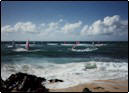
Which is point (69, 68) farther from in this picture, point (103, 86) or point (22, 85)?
point (22, 85)

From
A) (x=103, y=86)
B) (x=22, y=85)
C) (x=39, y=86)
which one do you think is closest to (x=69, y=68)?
(x=103, y=86)

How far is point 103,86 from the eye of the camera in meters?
6.05

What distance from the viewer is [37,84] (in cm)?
597

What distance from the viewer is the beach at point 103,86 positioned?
18.7 feet

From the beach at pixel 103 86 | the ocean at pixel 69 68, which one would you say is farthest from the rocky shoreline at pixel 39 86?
the ocean at pixel 69 68

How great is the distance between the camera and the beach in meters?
5.70

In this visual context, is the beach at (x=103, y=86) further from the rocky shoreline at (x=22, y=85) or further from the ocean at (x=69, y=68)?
the rocky shoreline at (x=22, y=85)

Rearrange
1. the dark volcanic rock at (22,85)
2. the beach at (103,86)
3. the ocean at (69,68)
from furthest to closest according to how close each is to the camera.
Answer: the ocean at (69,68) → the beach at (103,86) → the dark volcanic rock at (22,85)

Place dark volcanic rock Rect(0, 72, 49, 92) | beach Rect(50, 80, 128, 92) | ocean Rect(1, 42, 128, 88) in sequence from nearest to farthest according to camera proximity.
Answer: dark volcanic rock Rect(0, 72, 49, 92)
beach Rect(50, 80, 128, 92)
ocean Rect(1, 42, 128, 88)

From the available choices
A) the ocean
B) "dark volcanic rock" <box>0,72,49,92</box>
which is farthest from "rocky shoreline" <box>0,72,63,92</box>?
the ocean

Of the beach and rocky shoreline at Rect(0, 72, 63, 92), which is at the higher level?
rocky shoreline at Rect(0, 72, 63, 92)

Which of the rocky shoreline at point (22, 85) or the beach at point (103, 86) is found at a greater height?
the rocky shoreline at point (22, 85)

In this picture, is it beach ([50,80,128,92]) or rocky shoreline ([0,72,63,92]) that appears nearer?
rocky shoreline ([0,72,63,92])

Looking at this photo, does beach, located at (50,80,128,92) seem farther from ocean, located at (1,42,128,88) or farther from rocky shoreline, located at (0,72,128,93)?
ocean, located at (1,42,128,88)
